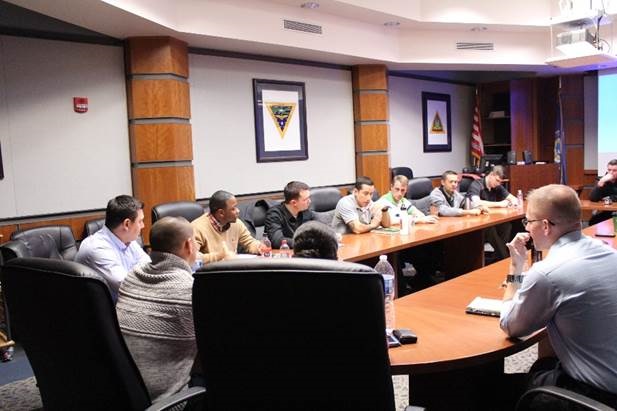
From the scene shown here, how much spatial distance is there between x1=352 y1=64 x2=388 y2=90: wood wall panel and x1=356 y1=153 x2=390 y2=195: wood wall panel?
88 cm

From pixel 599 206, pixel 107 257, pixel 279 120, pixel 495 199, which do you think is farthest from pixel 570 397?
pixel 279 120

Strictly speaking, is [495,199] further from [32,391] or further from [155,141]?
[32,391]

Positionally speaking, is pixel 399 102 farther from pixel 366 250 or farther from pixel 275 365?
pixel 275 365

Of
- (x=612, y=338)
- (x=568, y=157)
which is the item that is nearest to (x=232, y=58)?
(x=612, y=338)

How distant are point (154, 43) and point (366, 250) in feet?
8.86

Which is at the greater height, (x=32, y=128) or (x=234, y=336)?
(x=32, y=128)

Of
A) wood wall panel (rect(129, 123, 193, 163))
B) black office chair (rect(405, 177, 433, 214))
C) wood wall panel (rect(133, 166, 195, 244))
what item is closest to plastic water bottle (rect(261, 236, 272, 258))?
wood wall panel (rect(133, 166, 195, 244))

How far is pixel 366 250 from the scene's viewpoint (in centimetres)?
372

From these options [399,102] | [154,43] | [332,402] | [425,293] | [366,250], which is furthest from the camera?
[399,102]

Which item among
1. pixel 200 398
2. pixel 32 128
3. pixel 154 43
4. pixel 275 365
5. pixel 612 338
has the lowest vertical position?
pixel 200 398

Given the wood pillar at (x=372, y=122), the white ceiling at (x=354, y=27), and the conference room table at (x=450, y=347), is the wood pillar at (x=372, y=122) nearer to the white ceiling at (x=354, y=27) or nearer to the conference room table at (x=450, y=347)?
the white ceiling at (x=354, y=27)

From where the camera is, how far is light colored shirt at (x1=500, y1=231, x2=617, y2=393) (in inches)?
65.3

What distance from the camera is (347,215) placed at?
4.64 metres

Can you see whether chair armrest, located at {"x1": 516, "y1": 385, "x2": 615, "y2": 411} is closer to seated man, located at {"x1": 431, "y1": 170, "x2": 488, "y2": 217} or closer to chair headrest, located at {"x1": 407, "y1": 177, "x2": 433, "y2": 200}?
seated man, located at {"x1": 431, "y1": 170, "x2": 488, "y2": 217}
